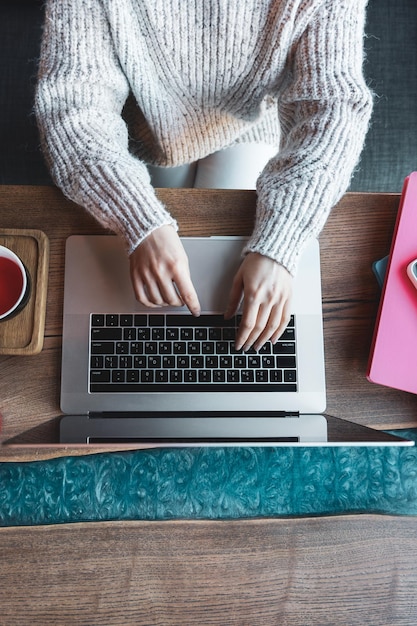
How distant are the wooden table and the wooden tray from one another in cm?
2

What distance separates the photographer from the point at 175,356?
699 millimetres

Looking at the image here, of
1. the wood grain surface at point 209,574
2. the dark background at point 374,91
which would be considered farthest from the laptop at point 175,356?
the dark background at point 374,91

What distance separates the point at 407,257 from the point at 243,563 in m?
0.47

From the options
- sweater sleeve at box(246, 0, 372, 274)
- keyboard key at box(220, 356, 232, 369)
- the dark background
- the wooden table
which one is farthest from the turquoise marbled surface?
the dark background

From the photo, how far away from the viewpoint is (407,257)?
709 mm

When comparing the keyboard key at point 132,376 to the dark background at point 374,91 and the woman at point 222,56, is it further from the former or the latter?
the dark background at point 374,91

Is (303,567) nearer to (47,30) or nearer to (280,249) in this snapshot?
(280,249)

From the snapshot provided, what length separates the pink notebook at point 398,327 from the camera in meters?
0.69

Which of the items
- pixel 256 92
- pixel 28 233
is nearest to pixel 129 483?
pixel 28 233

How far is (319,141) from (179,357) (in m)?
0.35

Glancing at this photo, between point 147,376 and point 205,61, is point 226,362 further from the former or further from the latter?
point 205,61

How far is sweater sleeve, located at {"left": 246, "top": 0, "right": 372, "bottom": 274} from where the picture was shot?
0.67m

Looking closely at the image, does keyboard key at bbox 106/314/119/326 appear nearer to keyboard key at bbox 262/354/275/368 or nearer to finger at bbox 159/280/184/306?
finger at bbox 159/280/184/306

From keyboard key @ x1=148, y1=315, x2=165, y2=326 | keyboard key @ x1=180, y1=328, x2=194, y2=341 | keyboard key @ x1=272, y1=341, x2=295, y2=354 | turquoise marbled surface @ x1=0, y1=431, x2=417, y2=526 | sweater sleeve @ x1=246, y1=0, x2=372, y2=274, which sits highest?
sweater sleeve @ x1=246, y1=0, x2=372, y2=274
